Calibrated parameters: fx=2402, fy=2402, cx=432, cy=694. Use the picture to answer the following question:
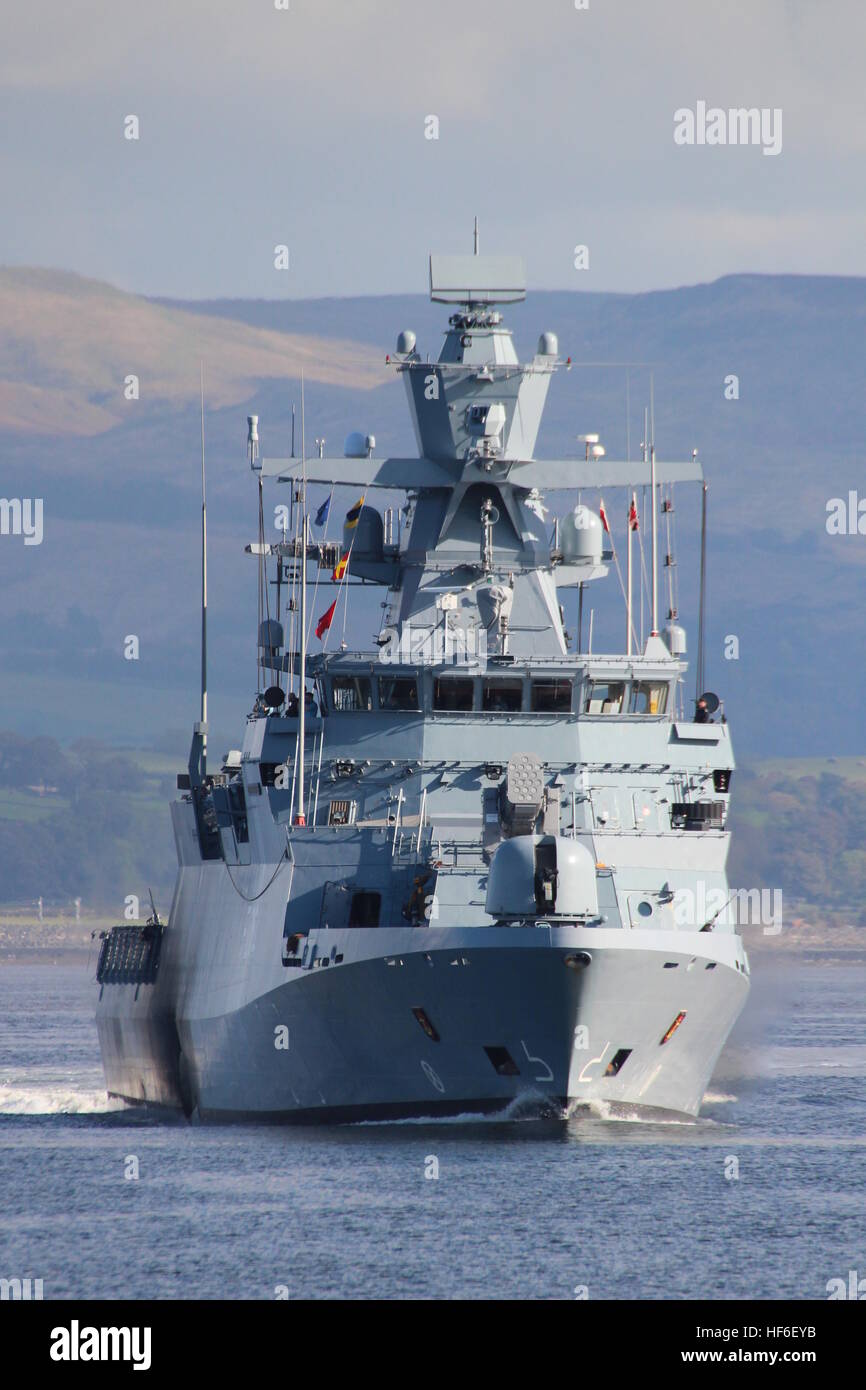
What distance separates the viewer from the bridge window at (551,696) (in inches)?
1641

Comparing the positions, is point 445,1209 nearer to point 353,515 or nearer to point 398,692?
point 398,692

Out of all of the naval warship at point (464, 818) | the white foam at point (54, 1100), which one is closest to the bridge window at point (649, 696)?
the naval warship at point (464, 818)

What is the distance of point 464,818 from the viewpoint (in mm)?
40344

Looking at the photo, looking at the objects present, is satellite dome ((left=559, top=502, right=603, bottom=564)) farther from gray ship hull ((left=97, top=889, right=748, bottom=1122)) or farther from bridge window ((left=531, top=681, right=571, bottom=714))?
gray ship hull ((left=97, top=889, right=748, bottom=1122))

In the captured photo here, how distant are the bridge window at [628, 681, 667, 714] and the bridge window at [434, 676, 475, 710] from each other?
306cm

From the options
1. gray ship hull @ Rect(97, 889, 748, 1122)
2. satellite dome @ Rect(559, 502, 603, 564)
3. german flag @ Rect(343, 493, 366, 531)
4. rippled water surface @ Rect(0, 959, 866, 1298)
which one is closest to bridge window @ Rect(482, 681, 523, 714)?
satellite dome @ Rect(559, 502, 603, 564)

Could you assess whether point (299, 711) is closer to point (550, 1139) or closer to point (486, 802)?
point (486, 802)

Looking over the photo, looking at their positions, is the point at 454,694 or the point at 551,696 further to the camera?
the point at 551,696

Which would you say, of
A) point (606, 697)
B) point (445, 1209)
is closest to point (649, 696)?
point (606, 697)

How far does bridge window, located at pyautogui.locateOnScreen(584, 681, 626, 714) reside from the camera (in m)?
42.4

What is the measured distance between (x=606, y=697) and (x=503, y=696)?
1.99 meters
